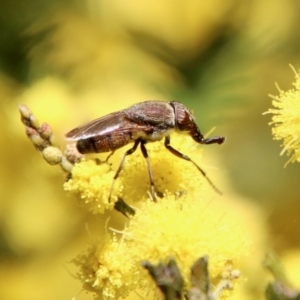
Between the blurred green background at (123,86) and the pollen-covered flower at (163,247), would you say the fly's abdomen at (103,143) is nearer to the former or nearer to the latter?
the pollen-covered flower at (163,247)

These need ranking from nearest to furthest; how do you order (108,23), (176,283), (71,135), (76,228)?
(176,283) → (71,135) → (76,228) → (108,23)

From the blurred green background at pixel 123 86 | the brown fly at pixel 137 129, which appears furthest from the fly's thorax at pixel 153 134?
the blurred green background at pixel 123 86

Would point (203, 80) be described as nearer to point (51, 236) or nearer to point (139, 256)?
point (51, 236)

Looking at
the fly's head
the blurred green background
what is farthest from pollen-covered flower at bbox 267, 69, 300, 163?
the blurred green background

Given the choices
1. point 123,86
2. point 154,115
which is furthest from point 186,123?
point 123,86

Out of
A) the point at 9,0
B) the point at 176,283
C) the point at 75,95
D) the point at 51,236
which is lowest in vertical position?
the point at 176,283

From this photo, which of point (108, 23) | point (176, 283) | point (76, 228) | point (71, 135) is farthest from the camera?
point (108, 23)

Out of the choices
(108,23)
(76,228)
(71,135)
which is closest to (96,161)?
(71,135)

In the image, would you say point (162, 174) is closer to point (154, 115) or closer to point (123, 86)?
point (154, 115)

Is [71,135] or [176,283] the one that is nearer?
[176,283]
